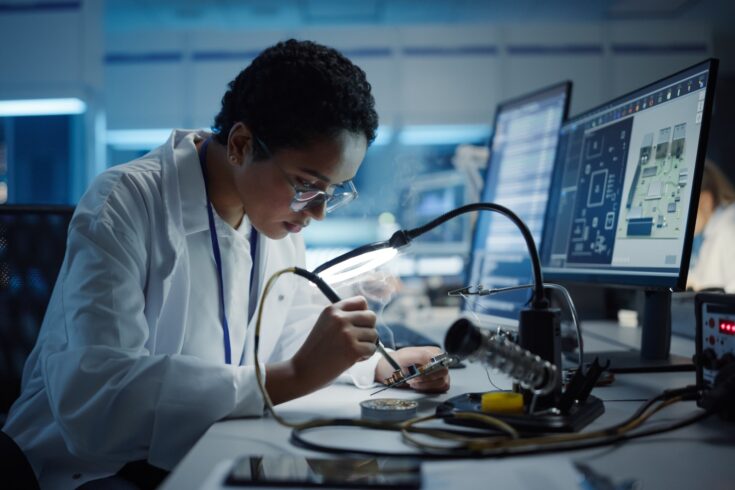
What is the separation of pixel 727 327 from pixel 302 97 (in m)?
0.74

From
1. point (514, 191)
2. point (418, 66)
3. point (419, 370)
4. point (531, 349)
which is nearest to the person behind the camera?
point (531, 349)

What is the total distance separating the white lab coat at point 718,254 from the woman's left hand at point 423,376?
2.59 m

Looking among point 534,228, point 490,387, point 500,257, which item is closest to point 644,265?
point 490,387

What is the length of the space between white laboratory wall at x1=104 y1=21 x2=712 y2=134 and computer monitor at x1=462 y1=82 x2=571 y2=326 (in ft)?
10.9

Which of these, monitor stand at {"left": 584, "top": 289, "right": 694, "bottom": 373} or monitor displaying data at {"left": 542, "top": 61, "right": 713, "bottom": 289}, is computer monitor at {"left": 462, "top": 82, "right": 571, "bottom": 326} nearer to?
monitor displaying data at {"left": 542, "top": 61, "right": 713, "bottom": 289}

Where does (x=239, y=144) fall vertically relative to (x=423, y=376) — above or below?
above

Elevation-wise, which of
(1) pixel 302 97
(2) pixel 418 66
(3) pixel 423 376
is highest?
(2) pixel 418 66

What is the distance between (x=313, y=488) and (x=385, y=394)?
44cm

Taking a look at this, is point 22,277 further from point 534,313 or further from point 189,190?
point 534,313

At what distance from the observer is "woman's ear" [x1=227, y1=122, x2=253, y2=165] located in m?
1.09

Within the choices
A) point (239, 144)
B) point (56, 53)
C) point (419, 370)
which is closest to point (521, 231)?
point (419, 370)

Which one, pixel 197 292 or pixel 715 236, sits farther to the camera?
pixel 715 236

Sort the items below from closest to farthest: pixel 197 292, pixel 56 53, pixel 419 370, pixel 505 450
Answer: pixel 505 450 → pixel 419 370 → pixel 197 292 → pixel 56 53

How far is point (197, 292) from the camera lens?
1.15 meters
